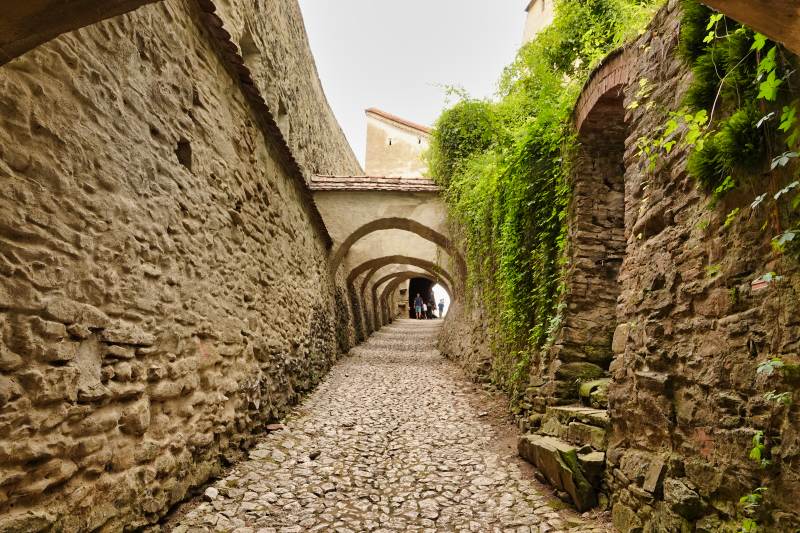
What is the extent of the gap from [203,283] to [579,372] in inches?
134

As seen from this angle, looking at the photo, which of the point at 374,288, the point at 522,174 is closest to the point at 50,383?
the point at 522,174

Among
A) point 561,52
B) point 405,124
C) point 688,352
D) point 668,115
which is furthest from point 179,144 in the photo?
point 405,124

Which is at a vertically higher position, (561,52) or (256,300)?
(561,52)

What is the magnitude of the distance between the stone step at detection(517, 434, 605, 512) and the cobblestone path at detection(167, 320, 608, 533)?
156mm

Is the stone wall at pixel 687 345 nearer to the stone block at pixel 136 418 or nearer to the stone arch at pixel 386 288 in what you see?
the stone block at pixel 136 418

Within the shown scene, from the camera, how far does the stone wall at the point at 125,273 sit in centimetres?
195

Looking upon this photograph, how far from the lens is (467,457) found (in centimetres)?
428

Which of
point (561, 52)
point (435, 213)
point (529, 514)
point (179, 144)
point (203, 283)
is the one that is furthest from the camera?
point (435, 213)

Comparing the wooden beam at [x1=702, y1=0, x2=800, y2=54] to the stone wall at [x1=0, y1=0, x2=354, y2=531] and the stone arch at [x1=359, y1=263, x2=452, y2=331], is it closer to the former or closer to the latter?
the stone wall at [x1=0, y1=0, x2=354, y2=531]

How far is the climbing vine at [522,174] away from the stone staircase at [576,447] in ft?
2.41

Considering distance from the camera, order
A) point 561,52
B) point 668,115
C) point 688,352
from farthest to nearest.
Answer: point 561,52 → point 668,115 → point 688,352

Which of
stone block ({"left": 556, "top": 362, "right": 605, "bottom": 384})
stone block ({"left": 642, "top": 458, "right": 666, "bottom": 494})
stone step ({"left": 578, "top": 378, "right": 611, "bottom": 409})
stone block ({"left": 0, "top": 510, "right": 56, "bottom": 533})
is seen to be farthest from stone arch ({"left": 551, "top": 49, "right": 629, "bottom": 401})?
stone block ({"left": 0, "top": 510, "right": 56, "bottom": 533})

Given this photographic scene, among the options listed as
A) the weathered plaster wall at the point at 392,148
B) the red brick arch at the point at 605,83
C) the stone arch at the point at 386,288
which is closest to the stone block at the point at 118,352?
the red brick arch at the point at 605,83

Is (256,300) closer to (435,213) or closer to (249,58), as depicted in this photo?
(249,58)
